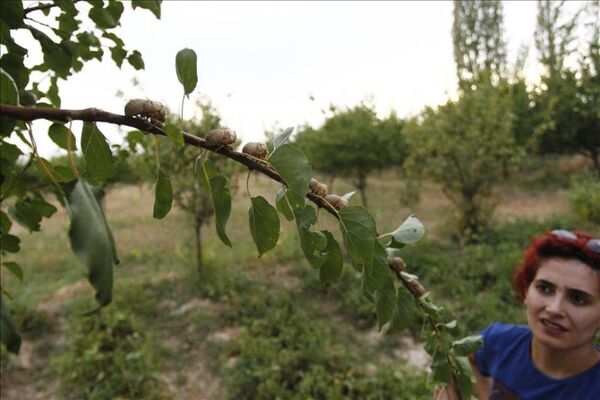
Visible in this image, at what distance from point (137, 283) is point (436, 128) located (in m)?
5.35

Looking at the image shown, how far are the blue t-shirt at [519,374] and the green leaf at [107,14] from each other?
66.0 inches

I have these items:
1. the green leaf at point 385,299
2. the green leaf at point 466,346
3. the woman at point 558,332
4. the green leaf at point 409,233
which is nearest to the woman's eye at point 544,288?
the woman at point 558,332

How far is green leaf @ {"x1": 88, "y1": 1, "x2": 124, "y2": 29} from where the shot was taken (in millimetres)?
876

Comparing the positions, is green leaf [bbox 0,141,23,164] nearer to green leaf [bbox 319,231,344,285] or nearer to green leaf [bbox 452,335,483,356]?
green leaf [bbox 319,231,344,285]

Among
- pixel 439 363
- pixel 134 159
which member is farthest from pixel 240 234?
pixel 439 363

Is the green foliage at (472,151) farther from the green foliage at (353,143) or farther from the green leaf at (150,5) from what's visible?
the green leaf at (150,5)

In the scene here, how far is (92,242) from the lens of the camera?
14.5 inches

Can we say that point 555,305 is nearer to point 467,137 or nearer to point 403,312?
point 403,312

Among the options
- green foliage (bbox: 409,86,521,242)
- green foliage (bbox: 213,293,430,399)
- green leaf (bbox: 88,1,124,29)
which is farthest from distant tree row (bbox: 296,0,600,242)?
green leaf (bbox: 88,1,124,29)

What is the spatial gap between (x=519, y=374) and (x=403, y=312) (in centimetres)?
122

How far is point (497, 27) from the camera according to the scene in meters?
21.8

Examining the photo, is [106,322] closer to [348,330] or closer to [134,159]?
[348,330]

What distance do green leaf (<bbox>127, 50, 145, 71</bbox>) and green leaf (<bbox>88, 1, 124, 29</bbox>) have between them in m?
0.17

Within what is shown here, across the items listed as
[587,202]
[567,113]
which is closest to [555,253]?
[587,202]
